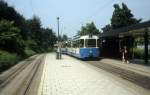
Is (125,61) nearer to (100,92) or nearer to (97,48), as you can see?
(97,48)

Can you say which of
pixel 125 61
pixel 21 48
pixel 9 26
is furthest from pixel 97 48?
pixel 21 48

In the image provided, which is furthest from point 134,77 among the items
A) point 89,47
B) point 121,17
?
point 121,17

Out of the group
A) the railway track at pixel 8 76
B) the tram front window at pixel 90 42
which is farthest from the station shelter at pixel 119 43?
the railway track at pixel 8 76

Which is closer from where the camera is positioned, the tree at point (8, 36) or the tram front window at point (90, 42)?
the tram front window at point (90, 42)

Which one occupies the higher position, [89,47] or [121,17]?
[121,17]

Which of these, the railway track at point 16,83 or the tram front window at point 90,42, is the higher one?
the tram front window at point 90,42

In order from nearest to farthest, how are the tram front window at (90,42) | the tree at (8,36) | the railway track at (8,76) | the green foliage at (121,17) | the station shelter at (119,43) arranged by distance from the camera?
the railway track at (8,76), the station shelter at (119,43), the tram front window at (90,42), the tree at (8,36), the green foliage at (121,17)

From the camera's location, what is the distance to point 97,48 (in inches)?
1748

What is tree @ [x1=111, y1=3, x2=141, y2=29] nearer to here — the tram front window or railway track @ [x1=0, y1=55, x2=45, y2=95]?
the tram front window

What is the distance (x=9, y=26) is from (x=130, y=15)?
41676 millimetres

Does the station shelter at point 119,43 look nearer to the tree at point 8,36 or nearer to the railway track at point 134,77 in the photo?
the railway track at point 134,77

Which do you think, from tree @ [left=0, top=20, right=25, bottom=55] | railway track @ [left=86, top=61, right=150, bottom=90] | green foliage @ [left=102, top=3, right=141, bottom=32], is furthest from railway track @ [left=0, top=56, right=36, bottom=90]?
green foliage @ [left=102, top=3, right=141, bottom=32]

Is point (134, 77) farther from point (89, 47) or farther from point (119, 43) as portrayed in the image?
point (119, 43)

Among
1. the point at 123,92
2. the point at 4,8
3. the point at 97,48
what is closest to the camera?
the point at 123,92
